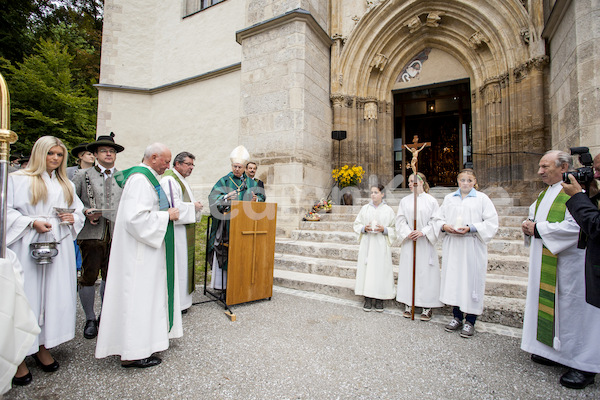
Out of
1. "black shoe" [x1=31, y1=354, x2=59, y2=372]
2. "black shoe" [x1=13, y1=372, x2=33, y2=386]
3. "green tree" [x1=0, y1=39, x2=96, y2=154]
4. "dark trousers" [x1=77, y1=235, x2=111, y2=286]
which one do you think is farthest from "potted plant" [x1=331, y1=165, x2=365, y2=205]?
"green tree" [x1=0, y1=39, x2=96, y2=154]

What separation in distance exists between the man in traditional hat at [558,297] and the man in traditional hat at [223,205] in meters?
3.26

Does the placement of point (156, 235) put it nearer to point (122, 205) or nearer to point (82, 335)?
point (122, 205)

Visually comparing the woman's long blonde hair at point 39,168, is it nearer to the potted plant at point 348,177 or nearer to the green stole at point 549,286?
the green stole at point 549,286

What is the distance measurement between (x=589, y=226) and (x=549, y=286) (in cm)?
86

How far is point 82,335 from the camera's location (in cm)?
321

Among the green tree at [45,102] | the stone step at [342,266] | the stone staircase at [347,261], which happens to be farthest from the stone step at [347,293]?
the green tree at [45,102]

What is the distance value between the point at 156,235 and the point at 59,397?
1.22 m

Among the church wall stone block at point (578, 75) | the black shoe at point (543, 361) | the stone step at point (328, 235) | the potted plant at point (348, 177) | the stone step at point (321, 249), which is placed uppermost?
the church wall stone block at point (578, 75)

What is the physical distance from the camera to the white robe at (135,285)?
249 centimetres

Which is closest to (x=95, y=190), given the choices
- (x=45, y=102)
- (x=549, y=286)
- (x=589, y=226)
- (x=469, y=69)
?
(x=589, y=226)

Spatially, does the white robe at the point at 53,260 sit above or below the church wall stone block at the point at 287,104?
below

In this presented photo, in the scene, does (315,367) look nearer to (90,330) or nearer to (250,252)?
(250,252)

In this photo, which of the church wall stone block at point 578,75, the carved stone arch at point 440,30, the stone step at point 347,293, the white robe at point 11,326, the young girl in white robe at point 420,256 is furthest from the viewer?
the carved stone arch at point 440,30

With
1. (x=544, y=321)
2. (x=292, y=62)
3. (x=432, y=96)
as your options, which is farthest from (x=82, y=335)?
(x=432, y=96)
